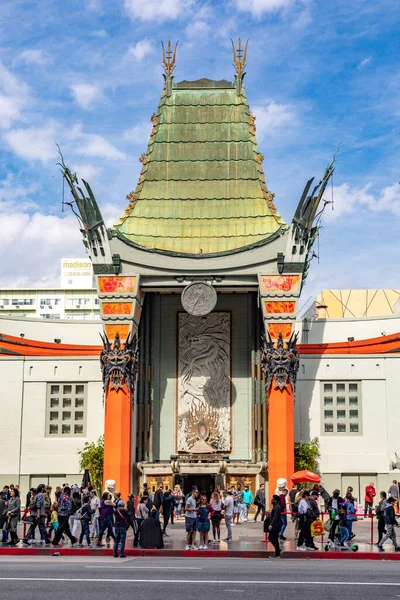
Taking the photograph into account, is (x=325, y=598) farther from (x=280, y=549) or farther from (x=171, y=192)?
(x=171, y=192)

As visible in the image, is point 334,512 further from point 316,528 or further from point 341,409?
point 341,409

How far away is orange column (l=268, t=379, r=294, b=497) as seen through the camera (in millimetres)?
40938

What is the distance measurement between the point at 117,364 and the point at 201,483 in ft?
24.3

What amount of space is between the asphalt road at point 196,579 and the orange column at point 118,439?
1908cm

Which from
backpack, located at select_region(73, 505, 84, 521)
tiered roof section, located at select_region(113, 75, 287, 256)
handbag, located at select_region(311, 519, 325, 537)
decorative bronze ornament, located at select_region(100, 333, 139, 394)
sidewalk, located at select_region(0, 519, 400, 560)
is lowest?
sidewalk, located at select_region(0, 519, 400, 560)

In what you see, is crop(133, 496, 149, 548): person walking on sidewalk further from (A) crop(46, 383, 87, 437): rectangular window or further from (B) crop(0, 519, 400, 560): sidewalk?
(A) crop(46, 383, 87, 437): rectangular window

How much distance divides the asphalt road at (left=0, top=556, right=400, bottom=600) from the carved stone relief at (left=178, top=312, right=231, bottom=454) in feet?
72.9

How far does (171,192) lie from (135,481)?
14.6 metres

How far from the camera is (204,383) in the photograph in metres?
45.0

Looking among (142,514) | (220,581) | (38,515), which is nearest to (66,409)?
(38,515)

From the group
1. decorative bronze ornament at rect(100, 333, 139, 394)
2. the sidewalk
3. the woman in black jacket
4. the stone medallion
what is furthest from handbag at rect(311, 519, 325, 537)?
the stone medallion

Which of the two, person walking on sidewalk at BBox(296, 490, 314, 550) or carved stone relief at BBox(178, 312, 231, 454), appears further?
carved stone relief at BBox(178, 312, 231, 454)

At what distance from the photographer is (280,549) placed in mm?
23859

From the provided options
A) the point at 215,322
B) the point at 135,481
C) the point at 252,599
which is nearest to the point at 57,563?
the point at 252,599
